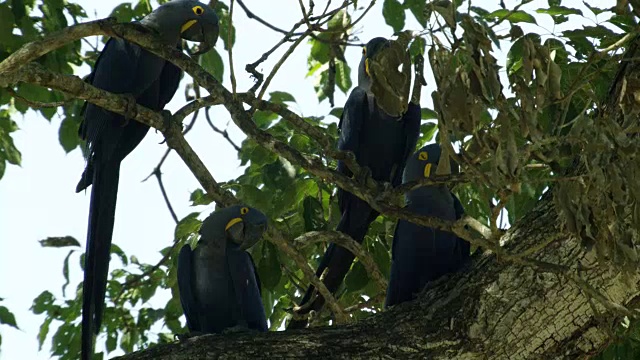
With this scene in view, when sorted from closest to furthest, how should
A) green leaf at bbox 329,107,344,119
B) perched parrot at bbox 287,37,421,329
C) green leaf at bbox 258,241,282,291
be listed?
green leaf at bbox 258,241,282,291
perched parrot at bbox 287,37,421,329
green leaf at bbox 329,107,344,119

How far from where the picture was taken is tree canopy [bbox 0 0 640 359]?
7.91 ft

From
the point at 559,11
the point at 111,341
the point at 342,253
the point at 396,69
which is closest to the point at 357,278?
the point at 342,253

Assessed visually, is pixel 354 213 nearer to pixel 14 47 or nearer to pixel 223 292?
pixel 223 292

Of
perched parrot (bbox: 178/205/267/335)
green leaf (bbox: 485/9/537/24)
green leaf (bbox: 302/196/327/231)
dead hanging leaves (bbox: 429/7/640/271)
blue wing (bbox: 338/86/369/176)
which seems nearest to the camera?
dead hanging leaves (bbox: 429/7/640/271)

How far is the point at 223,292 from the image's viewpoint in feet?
13.8

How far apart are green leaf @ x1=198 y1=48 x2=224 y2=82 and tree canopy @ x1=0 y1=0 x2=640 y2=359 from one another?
0.5 inches

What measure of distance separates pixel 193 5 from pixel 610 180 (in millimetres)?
3071

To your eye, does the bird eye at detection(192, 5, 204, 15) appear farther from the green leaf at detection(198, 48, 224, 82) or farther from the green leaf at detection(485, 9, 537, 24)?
the green leaf at detection(485, 9, 537, 24)

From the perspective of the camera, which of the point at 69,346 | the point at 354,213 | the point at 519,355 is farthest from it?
the point at 69,346

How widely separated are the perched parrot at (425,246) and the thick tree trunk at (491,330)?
89cm

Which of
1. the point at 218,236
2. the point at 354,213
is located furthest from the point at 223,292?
the point at 354,213

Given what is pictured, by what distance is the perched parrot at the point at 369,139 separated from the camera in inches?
183

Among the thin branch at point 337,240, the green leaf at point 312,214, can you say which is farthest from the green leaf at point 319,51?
the thin branch at point 337,240

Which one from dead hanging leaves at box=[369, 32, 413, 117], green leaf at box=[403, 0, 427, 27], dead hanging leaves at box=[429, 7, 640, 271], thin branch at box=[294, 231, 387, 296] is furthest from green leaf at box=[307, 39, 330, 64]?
dead hanging leaves at box=[429, 7, 640, 271]
